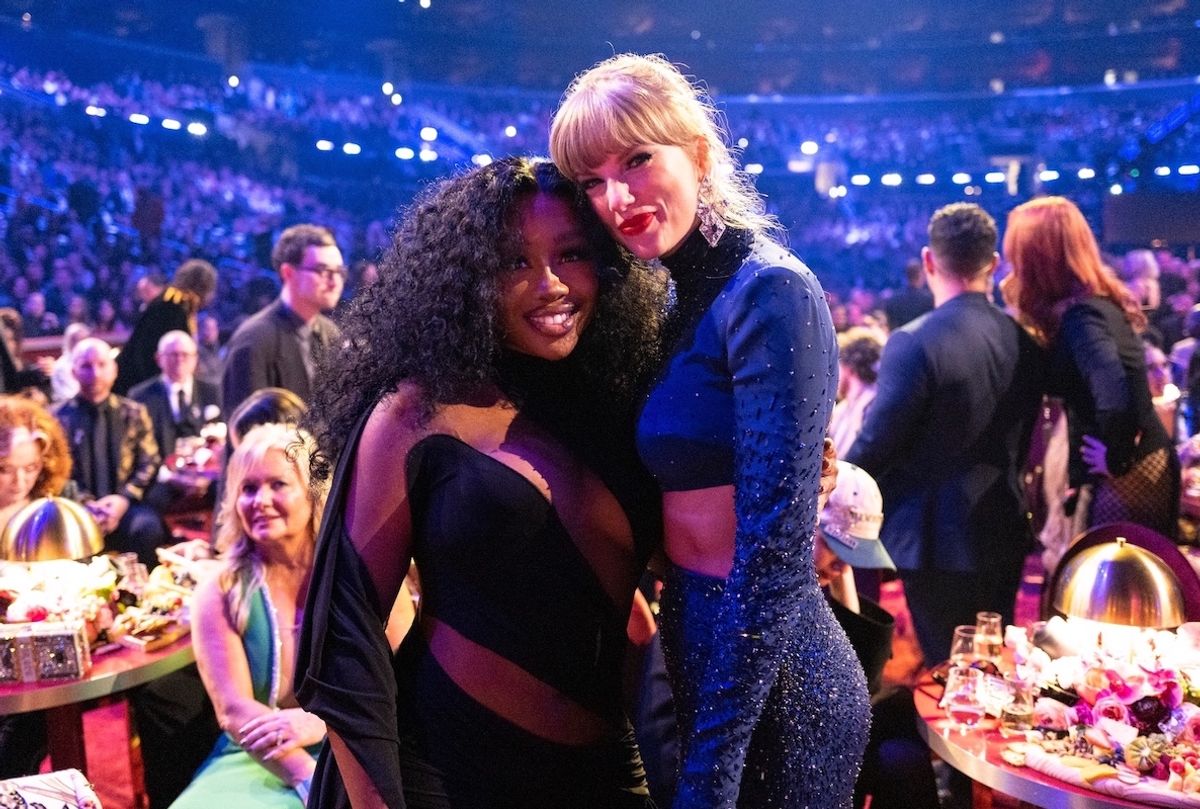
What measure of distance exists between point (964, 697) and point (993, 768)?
0.28 m

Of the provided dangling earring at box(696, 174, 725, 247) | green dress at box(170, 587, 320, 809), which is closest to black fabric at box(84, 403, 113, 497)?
green dress at box(170, 587, 320, 809)

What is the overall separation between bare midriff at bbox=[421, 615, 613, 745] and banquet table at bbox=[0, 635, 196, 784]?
1.51m

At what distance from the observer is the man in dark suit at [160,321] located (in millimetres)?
6547

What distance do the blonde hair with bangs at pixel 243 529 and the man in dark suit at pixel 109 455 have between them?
8.41ft

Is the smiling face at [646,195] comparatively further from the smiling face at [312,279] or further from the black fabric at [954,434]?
the smiling face at [312,279]

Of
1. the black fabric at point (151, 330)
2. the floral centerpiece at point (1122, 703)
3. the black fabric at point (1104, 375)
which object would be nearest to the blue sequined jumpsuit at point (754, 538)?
the floral centerpiece at point (1122, 703)

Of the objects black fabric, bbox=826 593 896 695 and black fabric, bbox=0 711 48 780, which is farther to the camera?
black fabric, bbox=0 711 48 780

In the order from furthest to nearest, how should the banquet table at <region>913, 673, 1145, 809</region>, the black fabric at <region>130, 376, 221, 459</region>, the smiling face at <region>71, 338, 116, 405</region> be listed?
1. the black fabric at <region>130, 376, 221, 459</region>
2. the smiling face at <region>71, 338, 116, 405</region>
3. the banquet table at <region>913, 673, 1145, 809</region>

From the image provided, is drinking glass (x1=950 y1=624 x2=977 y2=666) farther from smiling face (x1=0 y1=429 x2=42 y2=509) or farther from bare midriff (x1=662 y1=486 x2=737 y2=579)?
smiling face (x1=0 y1=429 x2=42 y2=509)

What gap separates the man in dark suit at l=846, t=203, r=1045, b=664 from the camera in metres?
3.24

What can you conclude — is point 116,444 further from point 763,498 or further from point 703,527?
point 763,498

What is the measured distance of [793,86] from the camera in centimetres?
2045

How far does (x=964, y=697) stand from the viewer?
230 centimetres

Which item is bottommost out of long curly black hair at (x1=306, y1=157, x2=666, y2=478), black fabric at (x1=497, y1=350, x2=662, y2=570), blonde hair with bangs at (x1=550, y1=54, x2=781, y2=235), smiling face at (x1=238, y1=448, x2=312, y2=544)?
smiling face at (x1=238, y1=448, x2=312, y2=544)
